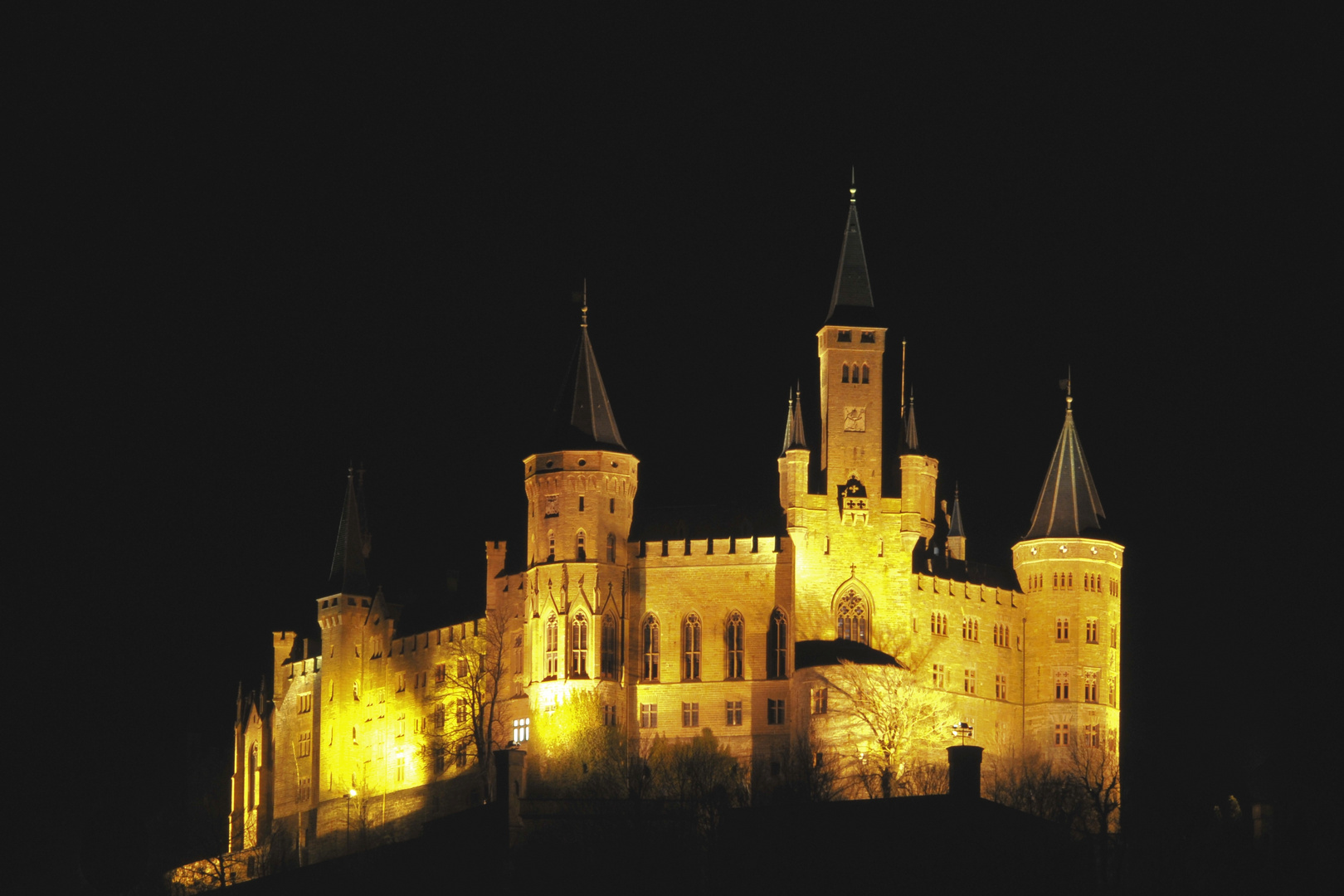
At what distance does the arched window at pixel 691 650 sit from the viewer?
322 feet

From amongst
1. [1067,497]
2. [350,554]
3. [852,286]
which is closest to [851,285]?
[852,286]

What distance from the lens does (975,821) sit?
74.8 meters

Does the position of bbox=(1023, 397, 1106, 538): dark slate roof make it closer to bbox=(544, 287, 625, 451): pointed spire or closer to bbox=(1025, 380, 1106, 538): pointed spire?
bbox=(1025, 380, 1106, 538): pointed spire

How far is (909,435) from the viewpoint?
330 feet

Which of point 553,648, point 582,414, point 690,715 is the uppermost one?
point 582,414

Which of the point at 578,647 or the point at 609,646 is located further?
the point at 609,646

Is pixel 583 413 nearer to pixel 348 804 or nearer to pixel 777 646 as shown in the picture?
pixel 777 646

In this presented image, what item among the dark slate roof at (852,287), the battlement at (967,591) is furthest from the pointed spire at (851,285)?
the battlement at (967,591)

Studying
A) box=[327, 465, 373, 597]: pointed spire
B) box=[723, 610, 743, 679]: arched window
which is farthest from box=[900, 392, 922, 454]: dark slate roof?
box=[327, 465, 373, 597]: pointed spire

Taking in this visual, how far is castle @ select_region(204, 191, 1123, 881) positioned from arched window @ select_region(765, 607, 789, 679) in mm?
80

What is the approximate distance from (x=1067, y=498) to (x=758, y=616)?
13.1 m

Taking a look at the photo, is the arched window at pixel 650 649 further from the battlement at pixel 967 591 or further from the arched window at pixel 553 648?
the battlement at pixel 967 591

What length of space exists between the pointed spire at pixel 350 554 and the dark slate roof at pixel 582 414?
1311cm

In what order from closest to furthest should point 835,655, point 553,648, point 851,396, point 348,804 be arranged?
point 835,655 → point 553,648 → point 851,396 → point 348,804
